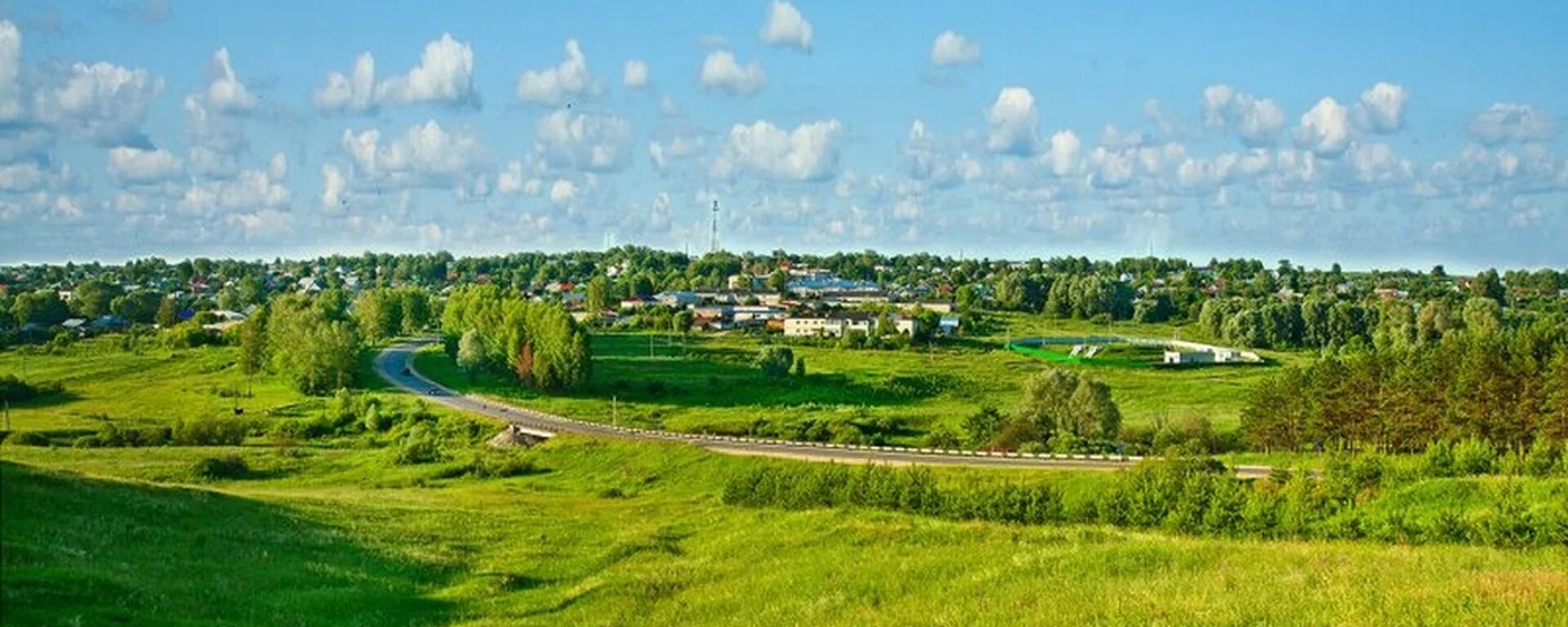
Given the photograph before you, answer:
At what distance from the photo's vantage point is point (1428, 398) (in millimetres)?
98438

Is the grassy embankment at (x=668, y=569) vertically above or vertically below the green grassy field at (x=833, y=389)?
above

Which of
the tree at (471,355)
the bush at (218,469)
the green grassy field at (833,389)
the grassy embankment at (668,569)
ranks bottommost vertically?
the green grassy field at (833,389)

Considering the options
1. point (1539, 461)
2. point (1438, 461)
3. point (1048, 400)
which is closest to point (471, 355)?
point (1048, 400)

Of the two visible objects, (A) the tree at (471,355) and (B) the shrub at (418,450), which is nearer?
(B) the shrub at (418,450)

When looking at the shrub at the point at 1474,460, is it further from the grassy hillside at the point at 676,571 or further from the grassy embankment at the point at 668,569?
the grassy hillside at the point at 676,571

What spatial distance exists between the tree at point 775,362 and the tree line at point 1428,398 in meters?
70.1

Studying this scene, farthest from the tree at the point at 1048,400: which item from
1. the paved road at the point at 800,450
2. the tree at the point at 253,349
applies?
the tree at the point at 253,349

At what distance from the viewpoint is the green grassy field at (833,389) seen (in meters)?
133

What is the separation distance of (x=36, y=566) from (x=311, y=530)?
19.5 metres

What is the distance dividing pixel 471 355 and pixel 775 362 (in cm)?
3773

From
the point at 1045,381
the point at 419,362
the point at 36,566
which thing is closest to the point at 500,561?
the point at 36,566

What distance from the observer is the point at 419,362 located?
582ft

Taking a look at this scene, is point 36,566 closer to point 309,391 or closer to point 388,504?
point 388,504

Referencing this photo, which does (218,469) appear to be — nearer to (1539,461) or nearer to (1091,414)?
(1091,414)
